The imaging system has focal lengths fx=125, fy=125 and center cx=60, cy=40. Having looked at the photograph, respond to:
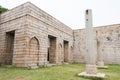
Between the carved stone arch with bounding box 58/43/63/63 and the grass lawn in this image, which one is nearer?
the grass lawn

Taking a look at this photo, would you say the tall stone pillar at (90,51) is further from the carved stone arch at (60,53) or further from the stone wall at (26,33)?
the carved stone arch at (60,53)

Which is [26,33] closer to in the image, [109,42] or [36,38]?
[36,38]

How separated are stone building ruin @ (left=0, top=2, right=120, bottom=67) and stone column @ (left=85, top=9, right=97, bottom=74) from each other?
4.03 meters

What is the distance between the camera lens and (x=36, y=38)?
9406 mm

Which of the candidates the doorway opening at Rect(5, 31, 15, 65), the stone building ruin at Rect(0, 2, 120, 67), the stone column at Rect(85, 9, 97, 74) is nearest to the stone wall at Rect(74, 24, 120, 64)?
the stone building ruin at Rect(0, 2, 120, 67)

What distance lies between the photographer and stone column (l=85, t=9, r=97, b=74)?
6.47 metres

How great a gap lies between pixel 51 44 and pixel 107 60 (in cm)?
701

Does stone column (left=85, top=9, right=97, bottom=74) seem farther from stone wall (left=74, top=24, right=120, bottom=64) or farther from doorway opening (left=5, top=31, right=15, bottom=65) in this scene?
stone wall (left=74, top=24, right=120, bottom=64)

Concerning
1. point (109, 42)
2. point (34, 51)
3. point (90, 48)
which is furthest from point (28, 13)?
point (109, 42)

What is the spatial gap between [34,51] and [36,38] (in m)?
1.00

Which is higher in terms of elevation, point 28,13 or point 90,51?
point 28,13

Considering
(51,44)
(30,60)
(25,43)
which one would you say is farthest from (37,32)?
(51,44)

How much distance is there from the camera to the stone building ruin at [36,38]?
865cm

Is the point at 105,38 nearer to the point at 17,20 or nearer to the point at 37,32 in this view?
the point at 37,32
